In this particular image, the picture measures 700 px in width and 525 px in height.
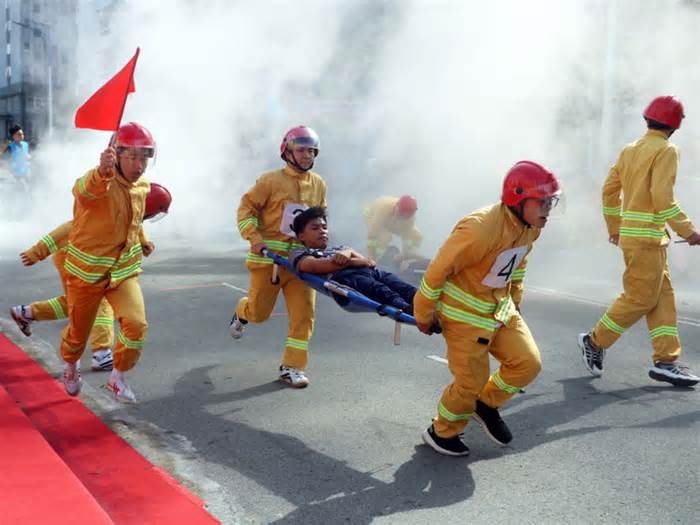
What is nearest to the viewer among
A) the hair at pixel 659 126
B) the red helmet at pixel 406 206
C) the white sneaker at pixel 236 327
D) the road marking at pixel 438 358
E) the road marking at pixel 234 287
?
the hair at pixel 659 126

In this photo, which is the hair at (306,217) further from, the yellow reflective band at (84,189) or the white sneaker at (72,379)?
the white sneaker at (72,379)

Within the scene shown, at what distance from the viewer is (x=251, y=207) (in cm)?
550

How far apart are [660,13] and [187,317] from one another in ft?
37.5

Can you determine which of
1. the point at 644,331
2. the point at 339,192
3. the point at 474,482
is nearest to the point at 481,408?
the point at 474,482

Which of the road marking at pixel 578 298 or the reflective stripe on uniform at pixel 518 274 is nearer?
the reflective stripe on uniform at pixel 518 274

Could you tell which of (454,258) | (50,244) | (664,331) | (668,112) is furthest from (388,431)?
(668,112)

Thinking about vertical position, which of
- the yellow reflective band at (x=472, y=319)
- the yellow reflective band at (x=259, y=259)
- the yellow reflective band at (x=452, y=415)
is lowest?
the yellow reflective band at (x=452, y=415)

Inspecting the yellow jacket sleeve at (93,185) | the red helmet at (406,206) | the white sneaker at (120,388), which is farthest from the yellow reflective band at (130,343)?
the red helmet at (406,206)

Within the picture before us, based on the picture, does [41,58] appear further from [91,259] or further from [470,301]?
[470,301]

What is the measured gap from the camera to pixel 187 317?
743 centimetres

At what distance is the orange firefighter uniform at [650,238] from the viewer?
205 inches

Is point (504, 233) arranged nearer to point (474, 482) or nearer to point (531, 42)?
point (474, 482)

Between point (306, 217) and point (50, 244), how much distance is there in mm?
1683

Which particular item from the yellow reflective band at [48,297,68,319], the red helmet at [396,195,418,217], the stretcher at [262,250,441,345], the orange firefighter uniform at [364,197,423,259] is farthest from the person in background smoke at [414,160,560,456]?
the orange firefighter uniform at [364,197,423,259]
